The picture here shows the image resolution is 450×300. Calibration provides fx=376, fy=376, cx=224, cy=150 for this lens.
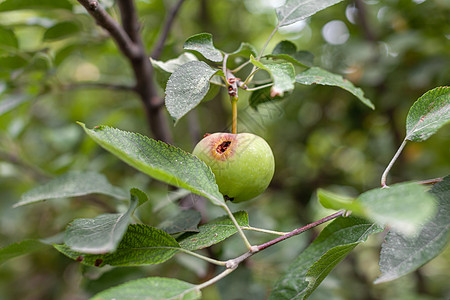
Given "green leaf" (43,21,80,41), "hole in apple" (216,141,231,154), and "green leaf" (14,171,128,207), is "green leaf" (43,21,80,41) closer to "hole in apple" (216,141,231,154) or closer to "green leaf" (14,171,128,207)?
"green leaf" (14,171,128,207)

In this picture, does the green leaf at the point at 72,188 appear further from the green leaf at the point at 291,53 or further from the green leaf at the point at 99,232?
the green leaf at the point at 291,53

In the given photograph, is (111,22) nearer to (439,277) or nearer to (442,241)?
(442,241)

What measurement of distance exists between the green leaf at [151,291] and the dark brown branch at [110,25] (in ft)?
1.58

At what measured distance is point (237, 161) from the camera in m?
0.59

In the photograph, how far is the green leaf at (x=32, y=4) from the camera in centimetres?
90

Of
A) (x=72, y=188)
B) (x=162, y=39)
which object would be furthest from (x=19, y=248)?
(x=162, y=39)

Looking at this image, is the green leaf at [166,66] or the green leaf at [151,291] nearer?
the green leaf at [151,291]

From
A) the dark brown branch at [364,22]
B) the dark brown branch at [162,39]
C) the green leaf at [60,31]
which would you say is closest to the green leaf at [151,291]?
the dark brown branch at [162,39]

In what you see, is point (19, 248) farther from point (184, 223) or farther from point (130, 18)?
point (130, 18)

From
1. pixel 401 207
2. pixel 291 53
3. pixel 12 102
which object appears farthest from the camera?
pixel 12 102

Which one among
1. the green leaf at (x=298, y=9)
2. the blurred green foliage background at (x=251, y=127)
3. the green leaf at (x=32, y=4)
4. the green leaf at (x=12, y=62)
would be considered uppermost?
the green leaf at (x=32, y=4)

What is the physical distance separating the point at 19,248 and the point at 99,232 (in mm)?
288

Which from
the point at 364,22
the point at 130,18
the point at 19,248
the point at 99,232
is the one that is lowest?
the point at 19,248

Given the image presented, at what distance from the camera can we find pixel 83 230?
0.54m
